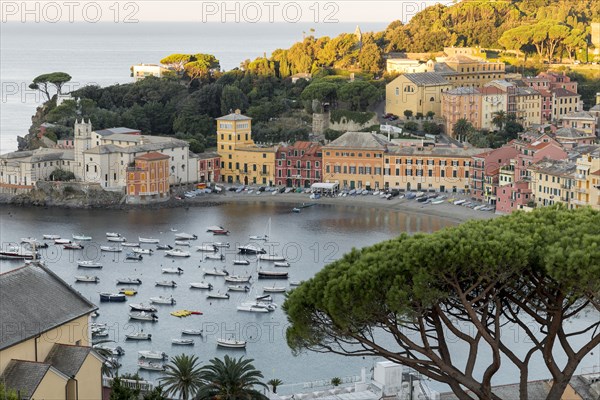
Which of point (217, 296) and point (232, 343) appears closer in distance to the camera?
point (232, 343)

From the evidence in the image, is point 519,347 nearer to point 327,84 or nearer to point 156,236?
point 156,236

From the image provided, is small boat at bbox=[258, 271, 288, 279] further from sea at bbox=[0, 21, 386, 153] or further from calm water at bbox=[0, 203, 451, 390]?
sea at bbox=[0, 21, 386, 153]

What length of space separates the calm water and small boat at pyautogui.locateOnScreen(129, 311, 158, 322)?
14cm

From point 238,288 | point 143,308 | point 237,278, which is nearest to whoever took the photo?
point 143,308

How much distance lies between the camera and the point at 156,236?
91.0ft

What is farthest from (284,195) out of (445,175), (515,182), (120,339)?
(120,339)

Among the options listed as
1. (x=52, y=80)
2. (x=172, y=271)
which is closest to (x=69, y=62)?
(x=52, y=80)

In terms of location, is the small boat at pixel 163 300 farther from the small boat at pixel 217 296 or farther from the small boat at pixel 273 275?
the small boat at pixel 273 275

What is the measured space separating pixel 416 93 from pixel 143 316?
1721 cm

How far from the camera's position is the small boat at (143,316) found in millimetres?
20719

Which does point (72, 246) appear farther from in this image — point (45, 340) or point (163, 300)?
point (45, 340)

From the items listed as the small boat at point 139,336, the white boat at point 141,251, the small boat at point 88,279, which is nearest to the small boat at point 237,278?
the small boat at point 88,279

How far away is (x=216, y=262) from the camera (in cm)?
2512

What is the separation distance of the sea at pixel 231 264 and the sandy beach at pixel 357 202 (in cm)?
16
